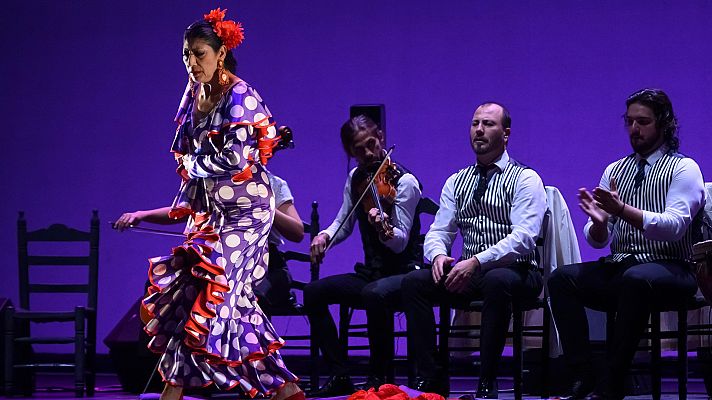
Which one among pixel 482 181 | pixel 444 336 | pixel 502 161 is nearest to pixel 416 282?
pixel 444 336

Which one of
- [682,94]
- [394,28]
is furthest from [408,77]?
[682,94]

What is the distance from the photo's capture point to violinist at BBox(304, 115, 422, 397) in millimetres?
4473

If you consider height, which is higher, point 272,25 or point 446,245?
point 272,25

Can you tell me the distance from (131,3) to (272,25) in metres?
0.96

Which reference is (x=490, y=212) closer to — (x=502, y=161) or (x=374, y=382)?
(x=502, y=161)

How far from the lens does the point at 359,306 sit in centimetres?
464

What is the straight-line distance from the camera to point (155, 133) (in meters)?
6.58

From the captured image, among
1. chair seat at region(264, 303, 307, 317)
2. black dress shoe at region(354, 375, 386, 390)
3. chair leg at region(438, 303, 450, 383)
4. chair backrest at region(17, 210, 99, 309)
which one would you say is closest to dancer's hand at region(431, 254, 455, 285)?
chair leg at region(438, 303, 450, 383)

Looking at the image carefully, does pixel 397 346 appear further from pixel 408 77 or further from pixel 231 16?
pixel 231 16

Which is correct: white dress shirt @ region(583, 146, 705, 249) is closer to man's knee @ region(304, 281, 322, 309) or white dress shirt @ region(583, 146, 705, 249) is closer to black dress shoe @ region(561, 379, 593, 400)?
black dress shoe @ region(561, 379, 593, 400)

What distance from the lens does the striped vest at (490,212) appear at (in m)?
4.33

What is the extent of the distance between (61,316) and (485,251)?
2.37 m

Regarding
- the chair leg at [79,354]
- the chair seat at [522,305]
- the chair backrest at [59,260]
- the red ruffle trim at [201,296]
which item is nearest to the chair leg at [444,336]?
the chair seat at [522,305]

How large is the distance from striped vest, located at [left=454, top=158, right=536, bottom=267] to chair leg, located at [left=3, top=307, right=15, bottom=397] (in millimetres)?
2388
